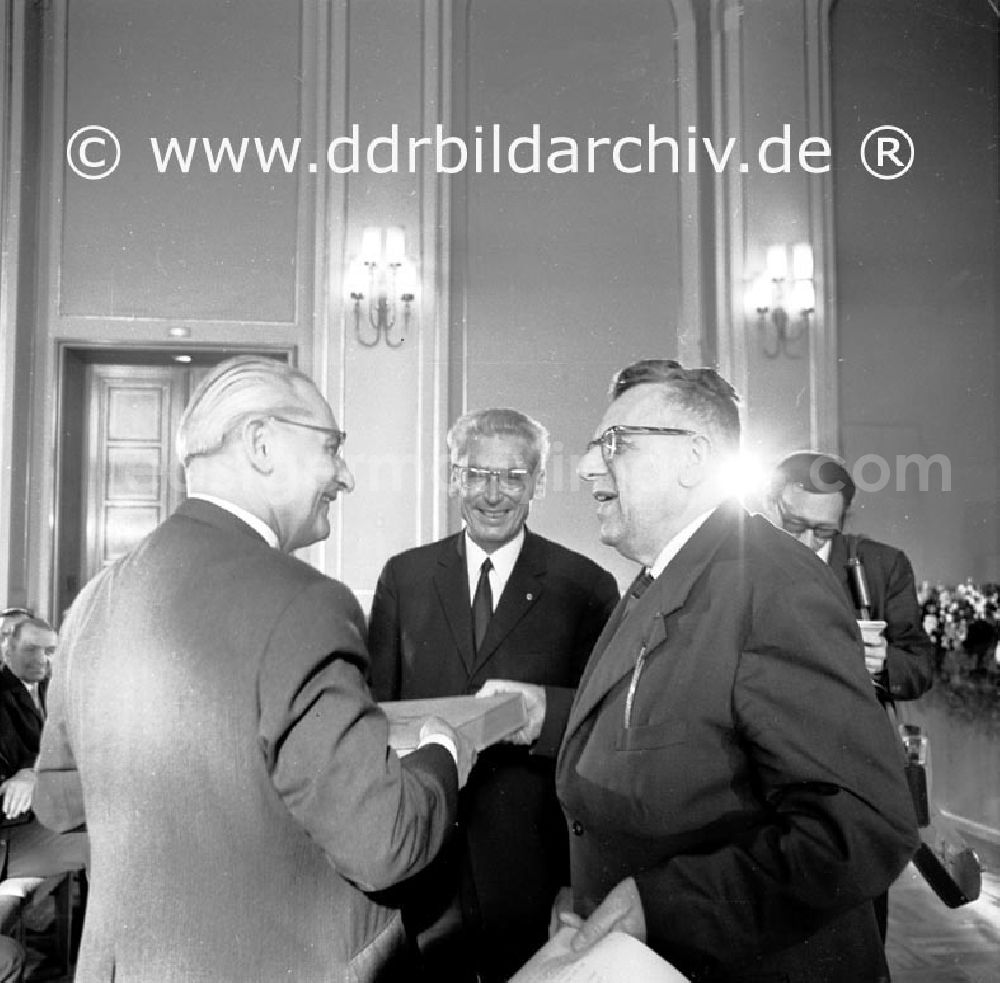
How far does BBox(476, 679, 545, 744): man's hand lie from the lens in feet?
6.30

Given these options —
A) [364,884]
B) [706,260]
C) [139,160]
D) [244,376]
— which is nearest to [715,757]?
[364,884]

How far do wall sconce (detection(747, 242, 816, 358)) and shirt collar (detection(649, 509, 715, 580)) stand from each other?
14.1 feet

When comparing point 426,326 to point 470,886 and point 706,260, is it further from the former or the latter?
point 470,886

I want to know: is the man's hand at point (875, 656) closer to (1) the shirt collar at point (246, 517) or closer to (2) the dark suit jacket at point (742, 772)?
(2) the dark suit jacket at point (742, 772)

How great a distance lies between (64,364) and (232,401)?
15.2 feet

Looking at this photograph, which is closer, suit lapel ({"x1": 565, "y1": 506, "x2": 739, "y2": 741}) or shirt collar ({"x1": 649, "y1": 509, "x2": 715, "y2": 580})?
suit lapel ({"x1": 565, "y1": 506, "x2": 739, "y2": 741})

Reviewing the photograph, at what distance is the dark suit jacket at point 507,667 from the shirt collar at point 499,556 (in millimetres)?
20

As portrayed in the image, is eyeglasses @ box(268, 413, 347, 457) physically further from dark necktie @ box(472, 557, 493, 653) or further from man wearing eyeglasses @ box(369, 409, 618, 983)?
dark necktie @ box(472, 557, 493, 653)

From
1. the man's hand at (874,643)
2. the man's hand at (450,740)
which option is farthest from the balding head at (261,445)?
the man's hand at (874,643)

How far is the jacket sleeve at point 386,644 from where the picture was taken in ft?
7.72

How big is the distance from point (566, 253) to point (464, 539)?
11.8 ft

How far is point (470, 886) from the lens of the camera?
2.09 meters

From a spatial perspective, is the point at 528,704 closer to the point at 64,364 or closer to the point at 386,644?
the point at 386,644

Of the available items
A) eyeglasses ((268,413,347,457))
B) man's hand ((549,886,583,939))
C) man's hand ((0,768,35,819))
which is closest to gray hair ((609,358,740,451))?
eyeglasses ((268,413,347,457))
